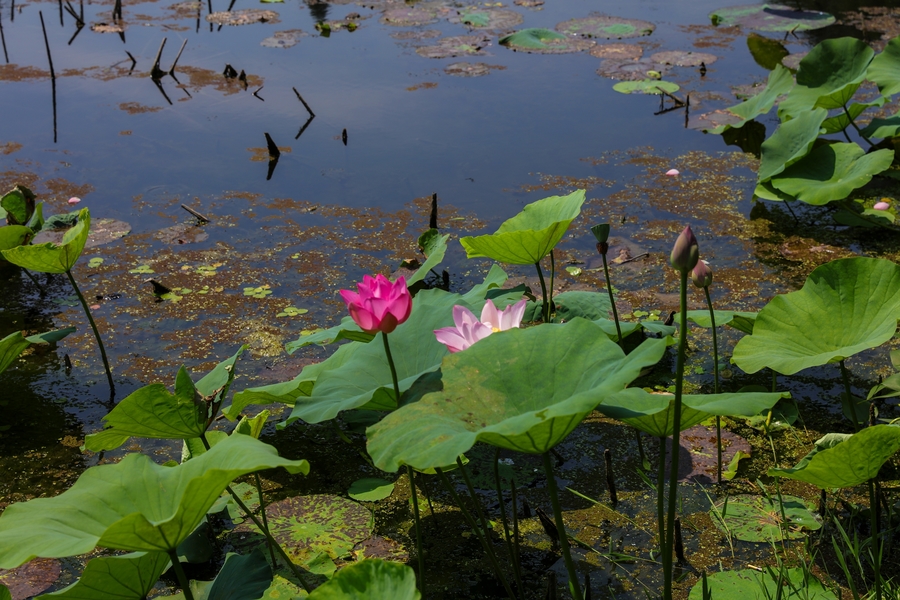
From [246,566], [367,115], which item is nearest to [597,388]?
[246,566]

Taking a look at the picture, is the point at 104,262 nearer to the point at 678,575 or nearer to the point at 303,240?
the point at 303,240

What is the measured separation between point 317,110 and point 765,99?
9.06ft

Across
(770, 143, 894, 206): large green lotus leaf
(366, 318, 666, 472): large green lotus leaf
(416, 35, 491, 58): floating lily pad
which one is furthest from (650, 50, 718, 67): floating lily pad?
(366, 318, 666, 472): large green lotus leaf

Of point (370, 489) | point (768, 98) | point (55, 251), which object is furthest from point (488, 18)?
point (370, 489)

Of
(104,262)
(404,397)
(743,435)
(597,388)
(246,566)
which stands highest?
(597,388)

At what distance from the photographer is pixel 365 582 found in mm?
1217

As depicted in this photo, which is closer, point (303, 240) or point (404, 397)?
point (404, 397)

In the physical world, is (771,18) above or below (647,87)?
above

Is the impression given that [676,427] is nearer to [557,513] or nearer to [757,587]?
[557,513]

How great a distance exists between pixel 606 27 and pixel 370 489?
5555 mm

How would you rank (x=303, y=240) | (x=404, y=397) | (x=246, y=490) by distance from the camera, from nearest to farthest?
1. (x=404, y=397)
2. (x=246, y=490)
3. (x=303, y=240)

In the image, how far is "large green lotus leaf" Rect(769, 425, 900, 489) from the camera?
1425mm

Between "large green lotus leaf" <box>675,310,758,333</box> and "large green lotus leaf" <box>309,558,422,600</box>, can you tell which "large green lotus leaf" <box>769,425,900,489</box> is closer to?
"large green lotus leaf" <box>675,310,758,333</box>

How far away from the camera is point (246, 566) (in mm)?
1480
